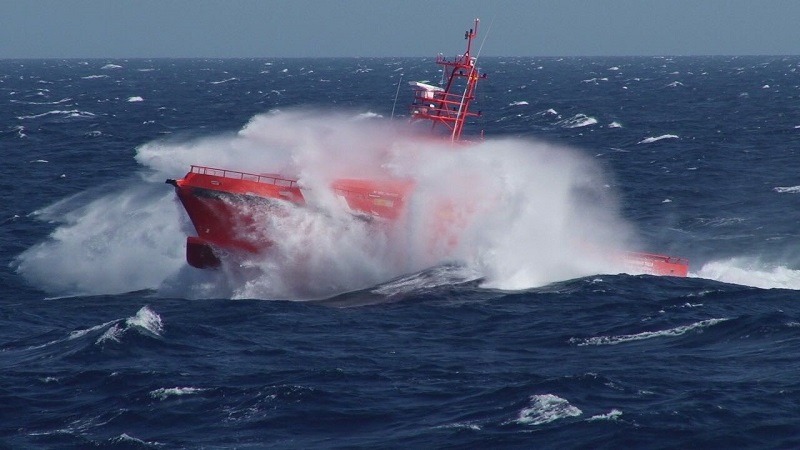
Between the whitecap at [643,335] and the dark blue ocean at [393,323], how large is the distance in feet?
0.38

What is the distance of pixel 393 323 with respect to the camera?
32.9m

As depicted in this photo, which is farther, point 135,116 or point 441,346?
point 135,116

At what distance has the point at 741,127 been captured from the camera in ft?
301

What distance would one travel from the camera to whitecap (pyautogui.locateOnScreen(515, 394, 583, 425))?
76.7ft

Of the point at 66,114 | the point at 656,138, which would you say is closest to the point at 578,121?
the point at 656,138

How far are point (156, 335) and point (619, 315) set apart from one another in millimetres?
14318

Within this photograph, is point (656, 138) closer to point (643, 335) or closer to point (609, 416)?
point (643, 335)

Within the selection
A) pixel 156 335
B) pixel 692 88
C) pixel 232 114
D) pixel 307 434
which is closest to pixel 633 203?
pixel 156 335

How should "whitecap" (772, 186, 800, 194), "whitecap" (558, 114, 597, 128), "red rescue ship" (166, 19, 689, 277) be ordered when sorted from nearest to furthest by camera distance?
1. "red rescue ship" (166, 19, 689, 277)
2. "whitecap" (772, 186, 800, 194)
3. "whitecap" (558, 114, 597, 128)

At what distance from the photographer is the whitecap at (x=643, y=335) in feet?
98.8

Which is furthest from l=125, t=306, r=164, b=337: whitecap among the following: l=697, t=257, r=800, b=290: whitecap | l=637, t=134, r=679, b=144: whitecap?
l=637, t=134, r=679, b=144: whitecap

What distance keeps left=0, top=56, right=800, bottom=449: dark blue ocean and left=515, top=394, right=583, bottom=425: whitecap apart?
0.07 meters

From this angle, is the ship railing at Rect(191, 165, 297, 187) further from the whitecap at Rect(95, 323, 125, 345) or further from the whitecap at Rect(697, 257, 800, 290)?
the whitecap at Rect(697, 257, 800, 290)

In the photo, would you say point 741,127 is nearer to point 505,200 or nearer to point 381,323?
point 505,200
